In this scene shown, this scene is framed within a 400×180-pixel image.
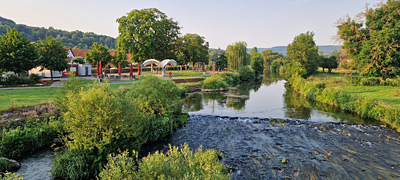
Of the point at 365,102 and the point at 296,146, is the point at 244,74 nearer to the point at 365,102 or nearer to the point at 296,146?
the point at 365,102

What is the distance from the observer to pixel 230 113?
2173 cm

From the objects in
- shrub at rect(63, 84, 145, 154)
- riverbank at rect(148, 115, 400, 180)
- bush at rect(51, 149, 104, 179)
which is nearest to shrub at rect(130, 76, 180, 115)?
riverbank at rect(148, 115, 400, 180)

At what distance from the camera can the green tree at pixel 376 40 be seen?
27.6 m

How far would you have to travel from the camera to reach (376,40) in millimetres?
28281

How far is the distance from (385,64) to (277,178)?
29.2 meters

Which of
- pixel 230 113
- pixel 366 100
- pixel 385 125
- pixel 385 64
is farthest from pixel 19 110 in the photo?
pixel 385 64

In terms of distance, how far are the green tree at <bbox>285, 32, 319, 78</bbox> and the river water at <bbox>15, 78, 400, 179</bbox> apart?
939 inches

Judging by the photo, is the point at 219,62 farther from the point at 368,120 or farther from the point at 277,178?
the point at 277,178

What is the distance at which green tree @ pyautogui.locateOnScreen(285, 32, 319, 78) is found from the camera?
43.9 meters

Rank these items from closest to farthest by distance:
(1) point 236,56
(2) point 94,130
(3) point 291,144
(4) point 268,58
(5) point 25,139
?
(2) point 94,130 < (5) point 25,139 < (3) point 291,144 < (1) point 236,56 < (4) point 268,58

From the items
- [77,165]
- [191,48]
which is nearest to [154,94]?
[77,165]

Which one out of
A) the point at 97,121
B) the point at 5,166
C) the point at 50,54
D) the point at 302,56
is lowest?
the point at 5,166

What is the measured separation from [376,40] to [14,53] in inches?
1643

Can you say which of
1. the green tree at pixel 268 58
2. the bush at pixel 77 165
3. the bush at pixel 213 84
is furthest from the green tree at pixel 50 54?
the green tree at pixel 268 58
